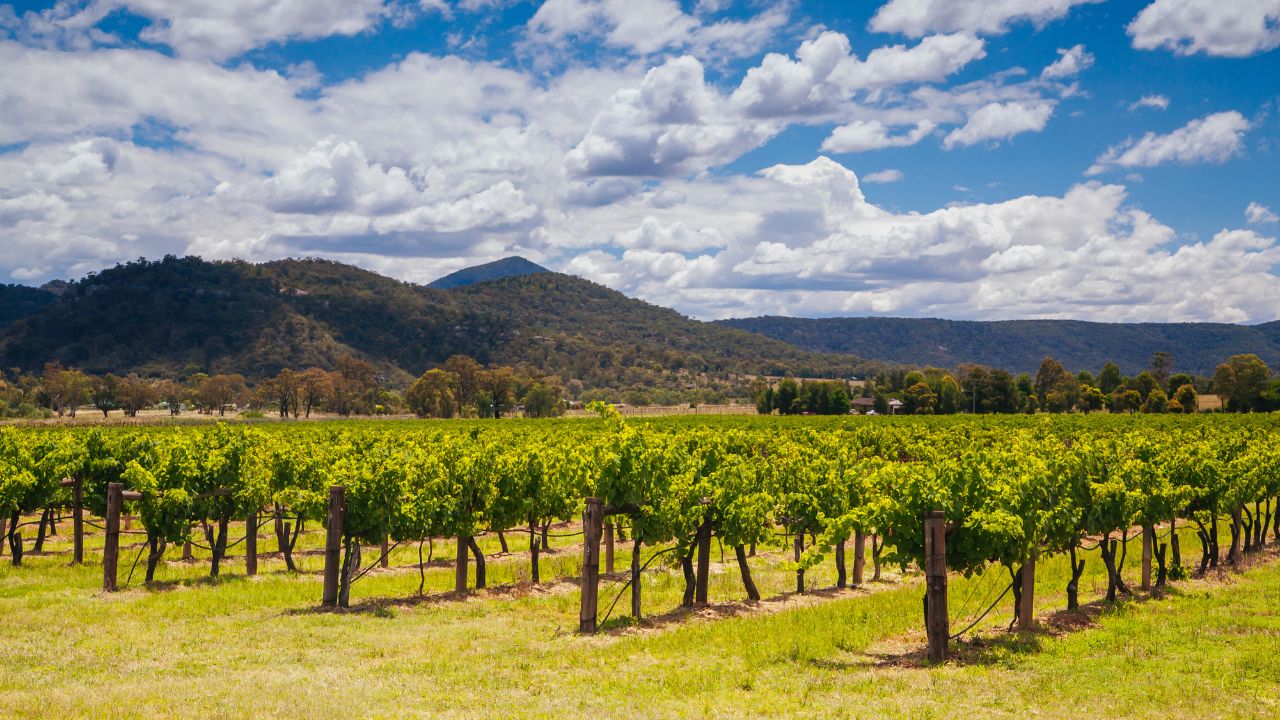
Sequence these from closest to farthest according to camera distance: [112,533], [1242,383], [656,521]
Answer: [656,521] < [112,533] < [1242,383]

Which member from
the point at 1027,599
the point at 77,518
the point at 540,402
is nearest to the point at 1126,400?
the point at 540,402

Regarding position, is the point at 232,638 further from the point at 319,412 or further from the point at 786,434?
the point at 319,412

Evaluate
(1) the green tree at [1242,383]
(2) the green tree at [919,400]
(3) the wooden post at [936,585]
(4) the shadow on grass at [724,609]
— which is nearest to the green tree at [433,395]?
(2) the green tree at [919,400]

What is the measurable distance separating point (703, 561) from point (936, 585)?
5.47 meters

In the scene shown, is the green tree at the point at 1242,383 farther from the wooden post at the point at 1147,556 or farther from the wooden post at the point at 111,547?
the wooden post at the point at 111,547

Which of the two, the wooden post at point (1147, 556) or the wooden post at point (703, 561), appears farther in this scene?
the wooden post at point (1147, 556)

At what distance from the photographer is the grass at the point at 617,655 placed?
9836 mm

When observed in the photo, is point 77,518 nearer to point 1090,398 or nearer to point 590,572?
point 590,572

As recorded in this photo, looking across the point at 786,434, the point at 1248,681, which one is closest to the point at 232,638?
the point at 1248,681

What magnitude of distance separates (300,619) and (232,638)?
141cm

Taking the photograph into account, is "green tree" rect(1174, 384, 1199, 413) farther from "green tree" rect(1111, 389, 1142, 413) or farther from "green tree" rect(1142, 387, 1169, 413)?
"green tree" rect(1111, 389, 1142, 413)

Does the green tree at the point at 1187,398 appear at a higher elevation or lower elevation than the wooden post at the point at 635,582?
higher

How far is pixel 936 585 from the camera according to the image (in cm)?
1177

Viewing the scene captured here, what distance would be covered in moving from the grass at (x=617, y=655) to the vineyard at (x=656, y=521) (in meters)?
0.20
